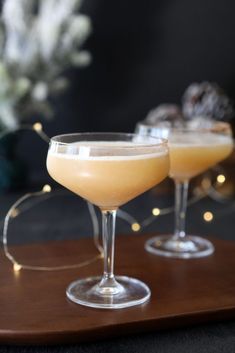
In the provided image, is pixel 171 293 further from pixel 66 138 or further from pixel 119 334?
pixel 66 138

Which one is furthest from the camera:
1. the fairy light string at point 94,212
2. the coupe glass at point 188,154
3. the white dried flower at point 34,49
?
the white dried flower at point 34,49

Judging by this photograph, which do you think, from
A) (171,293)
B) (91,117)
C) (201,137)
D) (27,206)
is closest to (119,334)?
(171,293)

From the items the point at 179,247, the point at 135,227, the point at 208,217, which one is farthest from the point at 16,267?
the point at 208,217

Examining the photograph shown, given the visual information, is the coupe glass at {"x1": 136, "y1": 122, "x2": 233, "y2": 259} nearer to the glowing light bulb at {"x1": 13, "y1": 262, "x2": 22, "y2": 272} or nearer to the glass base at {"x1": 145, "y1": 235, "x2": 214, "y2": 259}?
the glass base at {"x1": 145, "y1": 235, "x2": 214, "y2": 259}

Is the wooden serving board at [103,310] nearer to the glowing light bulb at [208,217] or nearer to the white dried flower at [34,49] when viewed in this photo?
the glowing light bulb at [208,217]

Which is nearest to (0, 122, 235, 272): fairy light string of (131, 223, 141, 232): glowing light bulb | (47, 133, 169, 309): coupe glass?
(131, 223, 141, 232): glowing light bulb

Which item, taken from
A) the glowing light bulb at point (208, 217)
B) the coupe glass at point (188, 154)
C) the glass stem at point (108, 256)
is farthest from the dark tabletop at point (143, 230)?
the coupe glass at point (188, 154)
